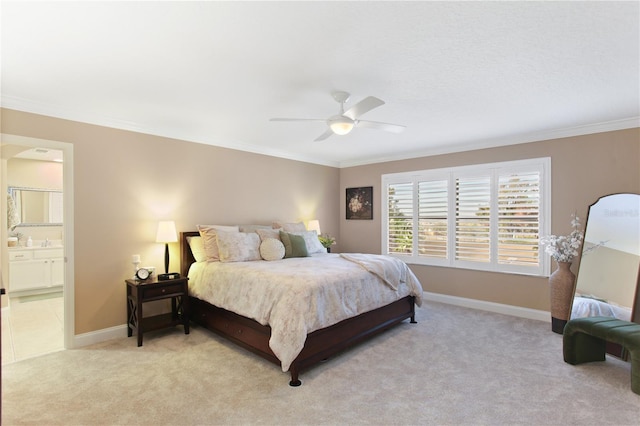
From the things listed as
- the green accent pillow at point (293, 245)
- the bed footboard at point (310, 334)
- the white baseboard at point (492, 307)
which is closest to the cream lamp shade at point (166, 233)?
the bed footboard at point (310, 334)

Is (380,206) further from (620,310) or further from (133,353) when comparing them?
(133,353)

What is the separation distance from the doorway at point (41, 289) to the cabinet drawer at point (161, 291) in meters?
0.74

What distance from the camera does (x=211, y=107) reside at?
3670mm

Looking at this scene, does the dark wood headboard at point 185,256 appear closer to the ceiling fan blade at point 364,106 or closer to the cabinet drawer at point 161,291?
the cabinet drawer at point 161,291

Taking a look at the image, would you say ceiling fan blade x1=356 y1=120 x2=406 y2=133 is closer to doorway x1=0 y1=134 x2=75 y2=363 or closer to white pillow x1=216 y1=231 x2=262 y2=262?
white pillow x1=216 y1=231 x2=262 y2=262

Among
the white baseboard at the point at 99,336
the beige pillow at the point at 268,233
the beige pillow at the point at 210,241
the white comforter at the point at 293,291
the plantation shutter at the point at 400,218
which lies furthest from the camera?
the plantation shutter at the point at 400,218

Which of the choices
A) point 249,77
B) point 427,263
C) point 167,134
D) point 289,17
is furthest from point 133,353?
point 427,263

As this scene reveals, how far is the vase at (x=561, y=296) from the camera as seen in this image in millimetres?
4184

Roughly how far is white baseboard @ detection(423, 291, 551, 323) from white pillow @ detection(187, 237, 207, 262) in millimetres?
3465

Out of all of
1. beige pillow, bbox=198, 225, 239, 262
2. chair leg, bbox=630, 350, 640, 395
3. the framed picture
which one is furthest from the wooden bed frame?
the framed picture

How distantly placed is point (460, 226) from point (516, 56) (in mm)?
3140

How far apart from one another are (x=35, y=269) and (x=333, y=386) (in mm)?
5676

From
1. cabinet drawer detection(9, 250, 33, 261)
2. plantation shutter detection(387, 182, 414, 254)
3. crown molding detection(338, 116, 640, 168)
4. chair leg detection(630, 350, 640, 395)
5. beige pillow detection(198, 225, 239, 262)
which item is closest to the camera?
chair leg detection(630, 350, 640, 395)

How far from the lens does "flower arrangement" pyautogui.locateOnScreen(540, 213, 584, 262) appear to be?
4246mm
